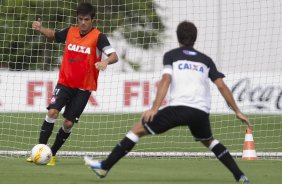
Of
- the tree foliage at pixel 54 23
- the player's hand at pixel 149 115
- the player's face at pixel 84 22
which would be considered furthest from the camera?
the tree foliage at pixel 54 23

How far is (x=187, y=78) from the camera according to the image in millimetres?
8430

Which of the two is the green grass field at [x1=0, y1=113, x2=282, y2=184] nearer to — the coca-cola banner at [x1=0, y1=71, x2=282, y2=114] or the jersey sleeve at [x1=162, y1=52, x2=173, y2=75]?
the coca-cola banner at [x1=0, y1=71, x2=282, y2=114]

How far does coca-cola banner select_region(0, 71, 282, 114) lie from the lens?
68.5 ft

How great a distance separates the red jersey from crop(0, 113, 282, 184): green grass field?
44.0 inches

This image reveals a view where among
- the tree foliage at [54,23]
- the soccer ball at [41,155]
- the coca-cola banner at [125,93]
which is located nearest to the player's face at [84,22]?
the soccer ball at [41,155]

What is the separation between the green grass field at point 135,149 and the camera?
9.34 metres

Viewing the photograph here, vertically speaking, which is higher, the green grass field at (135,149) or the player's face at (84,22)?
the player's face at (84,22)

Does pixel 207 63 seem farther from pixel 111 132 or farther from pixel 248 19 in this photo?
Answer: pixel 111 132

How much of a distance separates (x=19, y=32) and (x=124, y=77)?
6207 millimetres

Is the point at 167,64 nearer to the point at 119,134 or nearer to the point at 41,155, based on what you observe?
the point at 41,155

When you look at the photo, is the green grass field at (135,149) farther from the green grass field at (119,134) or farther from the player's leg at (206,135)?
the player's leg at (206,135)

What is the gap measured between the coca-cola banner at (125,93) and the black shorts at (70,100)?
913cm

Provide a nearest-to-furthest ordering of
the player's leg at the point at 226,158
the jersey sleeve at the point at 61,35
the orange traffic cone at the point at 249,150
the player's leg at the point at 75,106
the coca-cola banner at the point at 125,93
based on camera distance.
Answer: the player's leg at the point at 226,158, the player's leg at the point at 75,106, the jersey sleeve at the point at 61,35, the orange traffic cone at the point at 249,150, the coca-cola banner at the point at 125,93

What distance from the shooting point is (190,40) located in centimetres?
855
